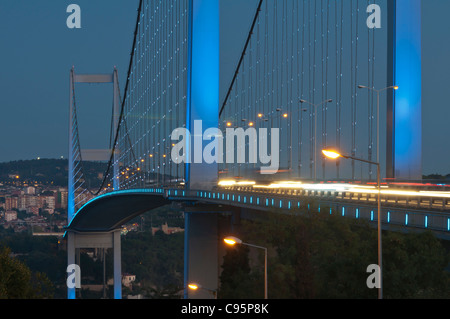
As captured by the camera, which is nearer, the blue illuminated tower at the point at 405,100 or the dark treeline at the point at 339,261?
the dark treeline at the point at 339,261

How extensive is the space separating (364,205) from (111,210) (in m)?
51.1

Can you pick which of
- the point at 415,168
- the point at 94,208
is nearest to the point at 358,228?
the point at 415,168

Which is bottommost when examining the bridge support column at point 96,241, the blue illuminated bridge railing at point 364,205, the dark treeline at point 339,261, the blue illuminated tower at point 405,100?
the bridge support column at point 96,241

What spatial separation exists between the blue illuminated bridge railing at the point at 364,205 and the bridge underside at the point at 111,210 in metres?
19.7

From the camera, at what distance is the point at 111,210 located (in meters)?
76.9

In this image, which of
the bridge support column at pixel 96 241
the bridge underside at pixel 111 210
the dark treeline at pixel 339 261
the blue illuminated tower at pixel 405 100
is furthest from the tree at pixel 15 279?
the bridge support column at pixel 96 241

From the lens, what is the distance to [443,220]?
69.8ft

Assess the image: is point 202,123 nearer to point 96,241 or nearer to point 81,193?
point 96,241

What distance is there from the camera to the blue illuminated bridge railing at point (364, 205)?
22.2 meters

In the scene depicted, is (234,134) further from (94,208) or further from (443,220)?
(443,220)

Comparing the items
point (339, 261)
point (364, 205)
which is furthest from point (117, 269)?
point (339, 261)

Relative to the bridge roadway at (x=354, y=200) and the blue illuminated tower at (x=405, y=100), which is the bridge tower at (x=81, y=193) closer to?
the bridge roadway at (x=354, y=200)
